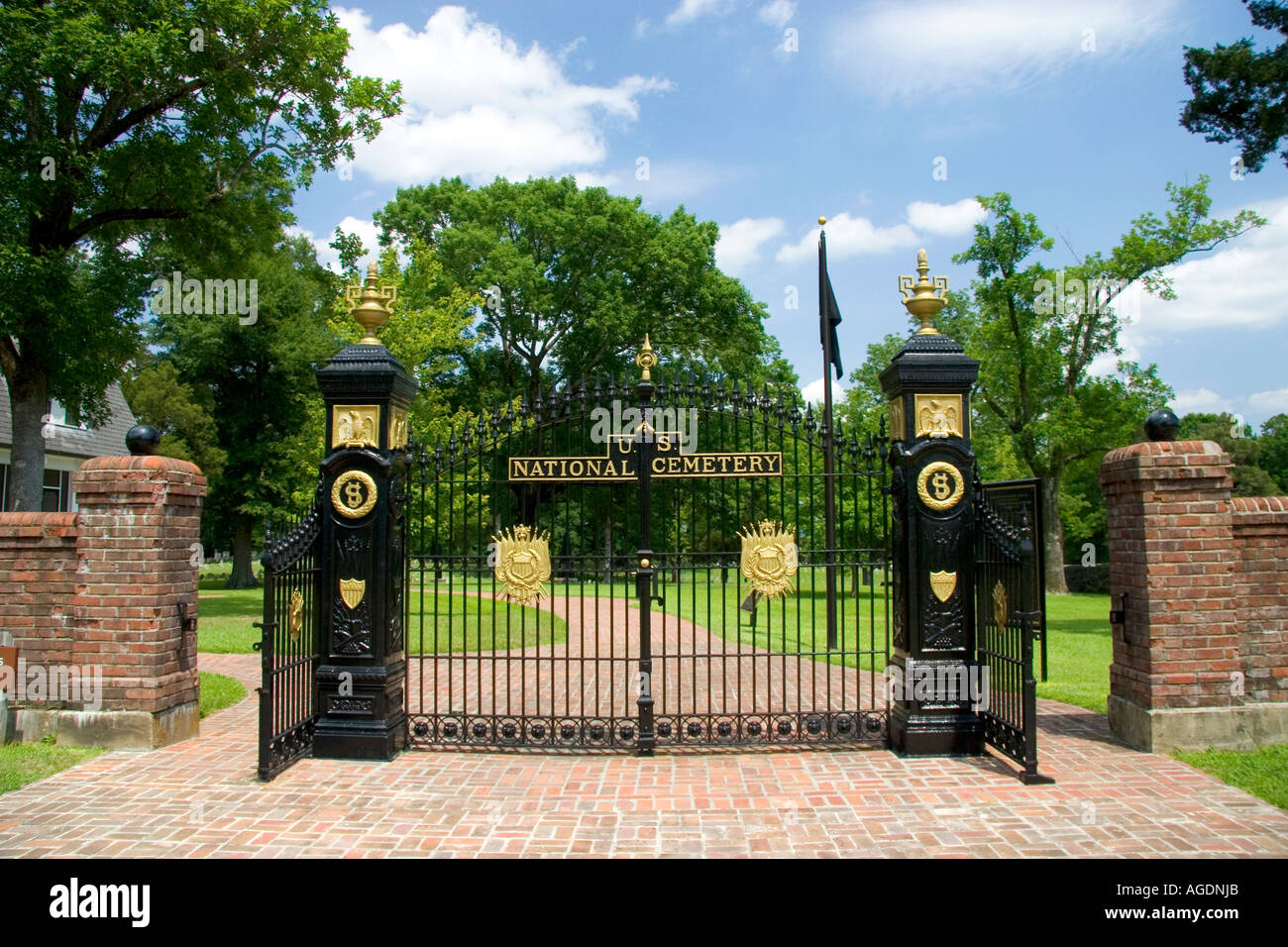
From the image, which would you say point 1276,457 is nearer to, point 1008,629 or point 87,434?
point 1008,629

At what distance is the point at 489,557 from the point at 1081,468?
30281 mm

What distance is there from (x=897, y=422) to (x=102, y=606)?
21.7 feet

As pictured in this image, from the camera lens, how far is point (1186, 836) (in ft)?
14.6

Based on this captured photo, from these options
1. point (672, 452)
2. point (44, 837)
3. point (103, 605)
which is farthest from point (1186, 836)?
point (103, 605)

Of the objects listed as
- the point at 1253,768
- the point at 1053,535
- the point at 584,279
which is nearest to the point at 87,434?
the point at 584,279

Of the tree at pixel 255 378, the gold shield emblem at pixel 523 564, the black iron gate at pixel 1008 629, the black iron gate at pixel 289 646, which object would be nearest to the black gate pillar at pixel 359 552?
the black iron gate at pixel 289 646

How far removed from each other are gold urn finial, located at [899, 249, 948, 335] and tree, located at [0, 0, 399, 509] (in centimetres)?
1362

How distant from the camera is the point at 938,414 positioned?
6.36m

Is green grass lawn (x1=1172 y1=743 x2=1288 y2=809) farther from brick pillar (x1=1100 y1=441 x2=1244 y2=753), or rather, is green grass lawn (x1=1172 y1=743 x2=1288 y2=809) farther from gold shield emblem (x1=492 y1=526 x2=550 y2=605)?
gold shield emblem (x1=492 y1=526 x2=550 y2=605)

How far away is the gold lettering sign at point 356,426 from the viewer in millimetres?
6359

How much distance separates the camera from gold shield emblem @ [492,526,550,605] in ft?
21.3

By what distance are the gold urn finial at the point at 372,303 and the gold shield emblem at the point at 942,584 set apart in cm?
494

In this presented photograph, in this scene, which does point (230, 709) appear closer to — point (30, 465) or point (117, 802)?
point (117, 802)

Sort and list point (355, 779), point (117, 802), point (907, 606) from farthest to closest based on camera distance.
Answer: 1. point (907, 606)
2. point (355, 779)
3. point (117, 802)
